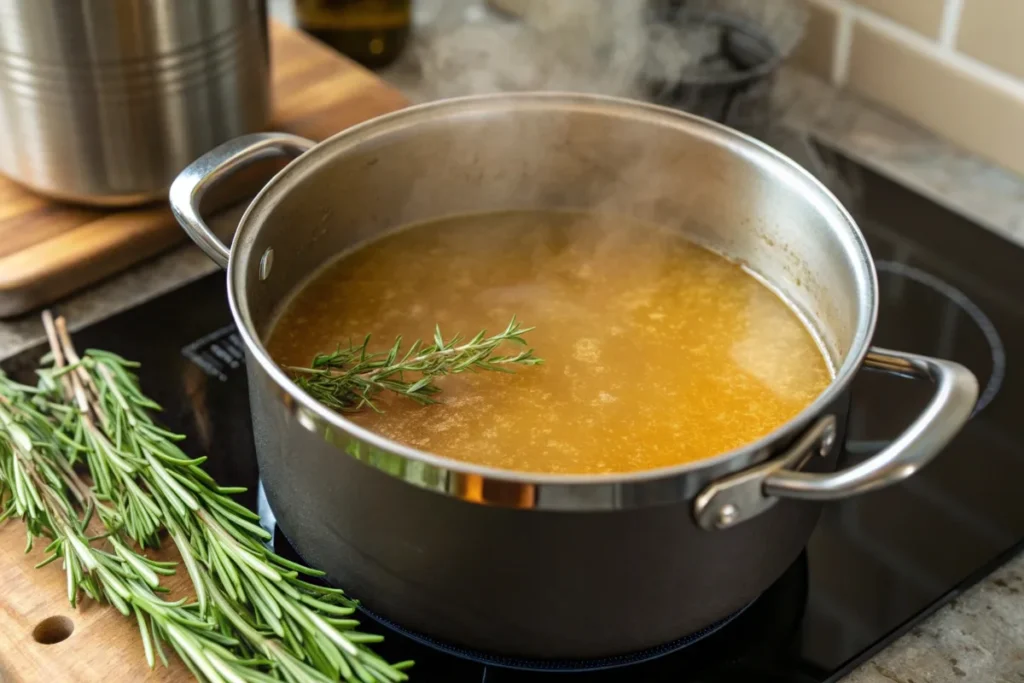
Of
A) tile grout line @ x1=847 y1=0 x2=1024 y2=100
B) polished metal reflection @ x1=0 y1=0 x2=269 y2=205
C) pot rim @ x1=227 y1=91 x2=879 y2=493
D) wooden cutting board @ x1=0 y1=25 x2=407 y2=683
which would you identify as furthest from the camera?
tile grout line @ x1=847 y1=0 x2=1024 y2=100

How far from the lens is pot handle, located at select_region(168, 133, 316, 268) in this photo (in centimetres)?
86

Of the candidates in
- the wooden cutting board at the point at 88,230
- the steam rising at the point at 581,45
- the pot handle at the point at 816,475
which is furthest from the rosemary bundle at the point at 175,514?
the steam rising at the point at 581,45

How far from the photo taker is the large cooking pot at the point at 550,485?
2.20 ft

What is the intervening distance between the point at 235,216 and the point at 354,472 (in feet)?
2.16

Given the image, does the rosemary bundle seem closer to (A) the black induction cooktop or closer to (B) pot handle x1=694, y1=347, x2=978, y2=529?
(A) the black induction cooktop

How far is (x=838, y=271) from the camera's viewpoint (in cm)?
93

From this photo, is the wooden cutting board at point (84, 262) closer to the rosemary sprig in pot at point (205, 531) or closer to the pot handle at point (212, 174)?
the rosemary sprig in pot at point (205, 531)

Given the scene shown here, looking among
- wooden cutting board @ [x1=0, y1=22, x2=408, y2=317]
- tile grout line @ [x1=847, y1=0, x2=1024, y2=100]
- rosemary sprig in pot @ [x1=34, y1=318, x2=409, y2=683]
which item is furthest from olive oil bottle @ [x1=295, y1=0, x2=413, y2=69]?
rosemary sprig in pot @ [x1=34, y1=318, x2=409, y2=683]

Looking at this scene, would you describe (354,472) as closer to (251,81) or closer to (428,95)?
(251,81)

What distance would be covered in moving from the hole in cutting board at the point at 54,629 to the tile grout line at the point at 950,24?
3.90 feet

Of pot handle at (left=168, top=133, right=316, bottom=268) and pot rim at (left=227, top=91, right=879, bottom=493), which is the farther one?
pot handle at (left=168, top=133, right=316, bottom=268)

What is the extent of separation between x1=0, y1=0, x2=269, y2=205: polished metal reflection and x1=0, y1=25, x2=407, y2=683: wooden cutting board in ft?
0.12

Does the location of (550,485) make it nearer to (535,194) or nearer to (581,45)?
(535,194)

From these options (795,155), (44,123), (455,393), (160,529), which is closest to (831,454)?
(455,393)
